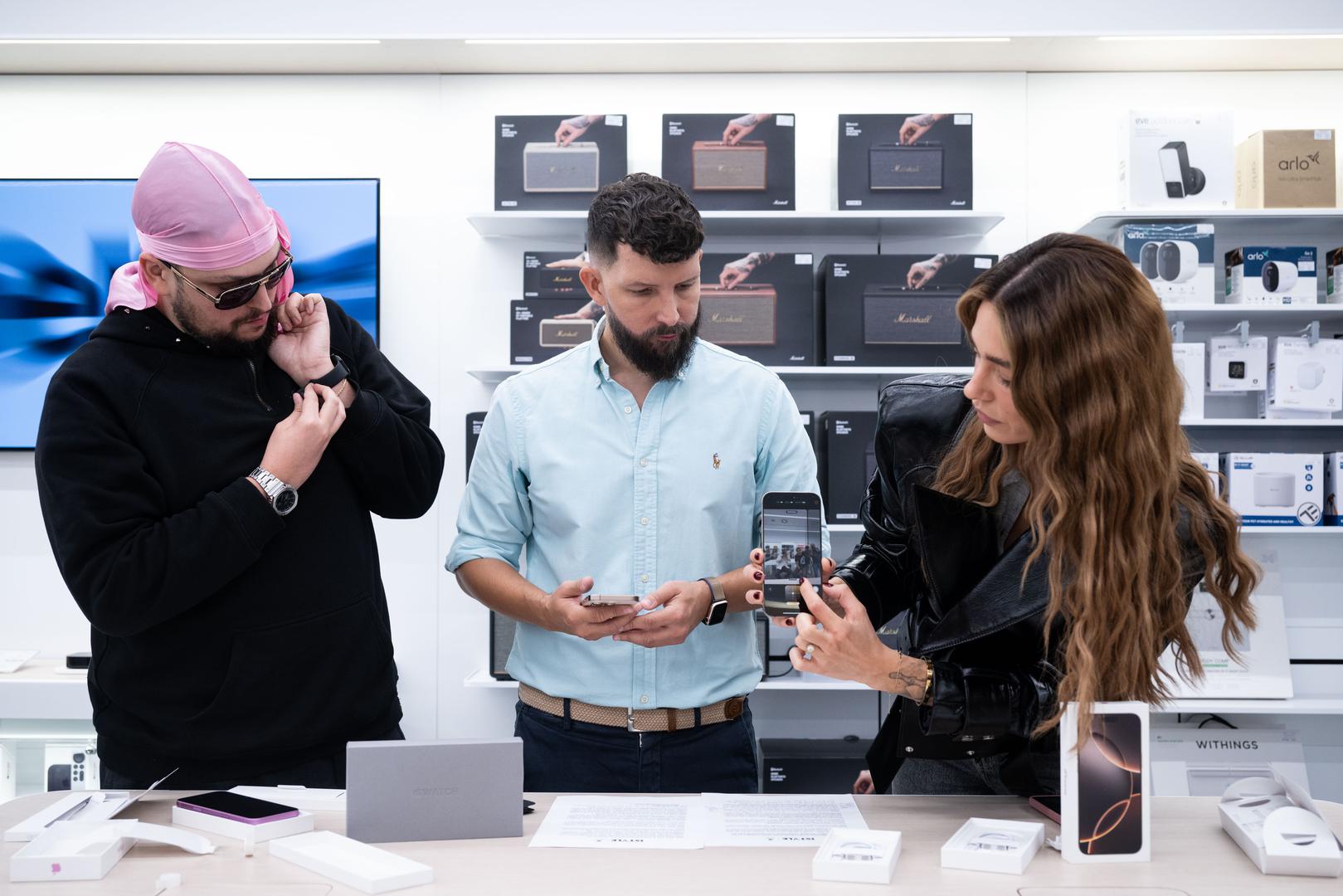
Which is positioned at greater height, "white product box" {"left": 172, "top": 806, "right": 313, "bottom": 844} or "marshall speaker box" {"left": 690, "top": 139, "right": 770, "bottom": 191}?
"marshall speaker box" {"left": 690, "top": 139, "right": 770, "bottom": 191}

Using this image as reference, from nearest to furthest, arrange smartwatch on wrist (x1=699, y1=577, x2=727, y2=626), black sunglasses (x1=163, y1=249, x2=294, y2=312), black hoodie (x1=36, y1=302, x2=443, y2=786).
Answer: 1. black hoodie (x1=36, y1=302, x2=443, y2=786)
2. black sunglasses (x1=163, y1=249, x2=294, y2=312)
3. smartwatch on wrist (x1=699, y1=577, x2=727, y2=626)

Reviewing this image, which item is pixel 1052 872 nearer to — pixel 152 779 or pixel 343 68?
pixel 152 779

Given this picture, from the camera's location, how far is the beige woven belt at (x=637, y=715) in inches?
71.7

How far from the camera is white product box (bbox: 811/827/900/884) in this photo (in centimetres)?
127

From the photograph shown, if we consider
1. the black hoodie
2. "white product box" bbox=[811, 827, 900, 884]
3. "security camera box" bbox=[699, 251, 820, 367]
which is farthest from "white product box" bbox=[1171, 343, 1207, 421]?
the black hoodie

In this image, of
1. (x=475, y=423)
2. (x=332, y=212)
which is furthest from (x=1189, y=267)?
(x=332, y=212)

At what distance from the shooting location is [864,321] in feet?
10.7

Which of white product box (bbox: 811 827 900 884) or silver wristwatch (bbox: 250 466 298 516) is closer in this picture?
white product box (bbox: 811 827 900 884)

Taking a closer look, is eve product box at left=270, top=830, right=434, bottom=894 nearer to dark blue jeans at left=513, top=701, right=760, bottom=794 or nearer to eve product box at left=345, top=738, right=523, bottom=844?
eve product box at left=345, top=738, right=523, bottom=844

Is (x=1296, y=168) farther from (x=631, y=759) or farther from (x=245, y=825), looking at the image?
(x=245, y=825)

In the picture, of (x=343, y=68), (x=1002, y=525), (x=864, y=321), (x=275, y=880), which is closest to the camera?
(x=275, y=880)

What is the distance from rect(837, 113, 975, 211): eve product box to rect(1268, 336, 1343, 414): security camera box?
1151 mm

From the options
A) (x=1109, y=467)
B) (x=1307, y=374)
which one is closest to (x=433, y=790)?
(x=1109, y=467)

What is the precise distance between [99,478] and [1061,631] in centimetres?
148
